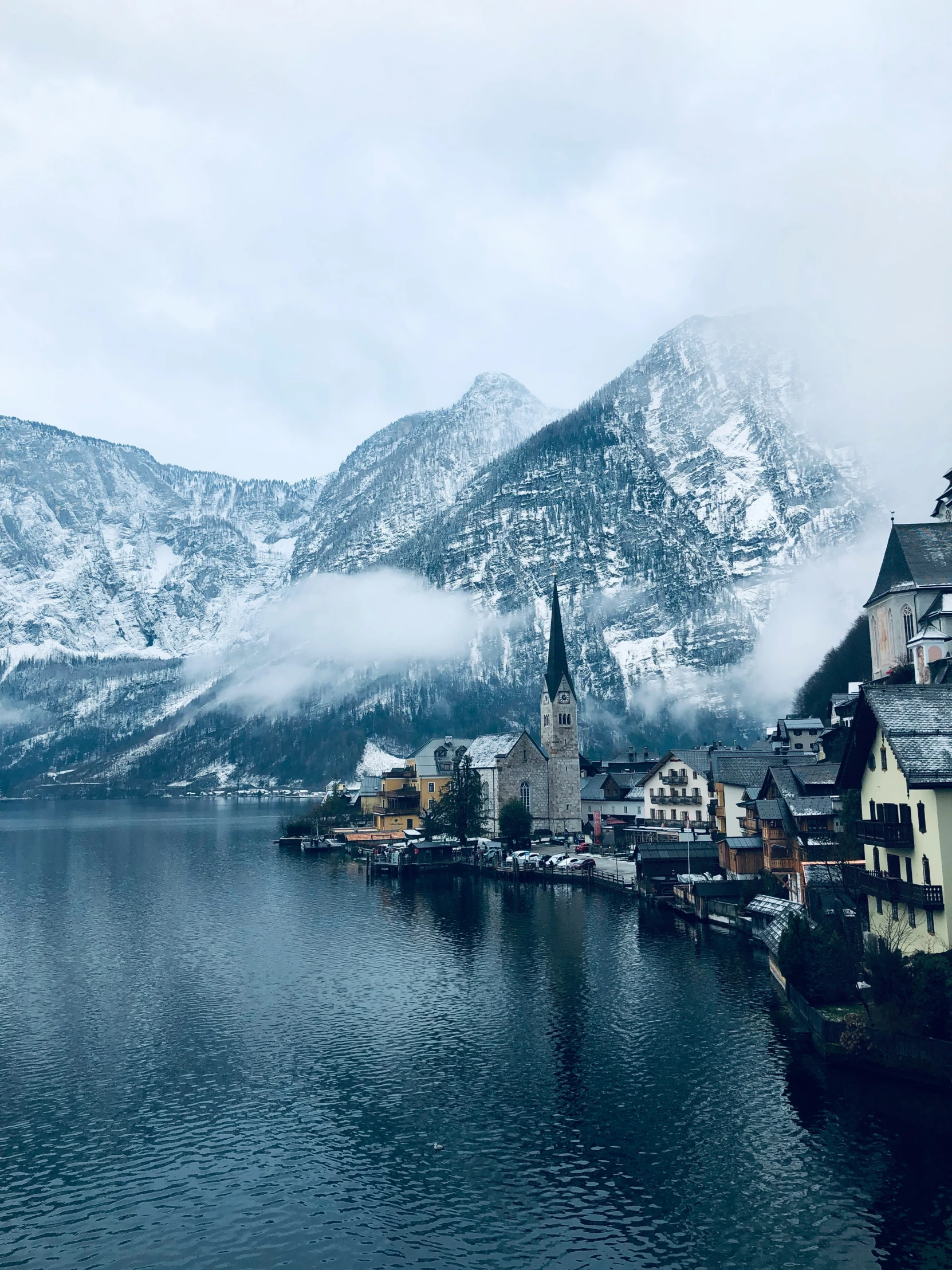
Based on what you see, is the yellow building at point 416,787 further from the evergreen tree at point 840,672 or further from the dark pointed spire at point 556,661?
the evergreen tree at point 840,672

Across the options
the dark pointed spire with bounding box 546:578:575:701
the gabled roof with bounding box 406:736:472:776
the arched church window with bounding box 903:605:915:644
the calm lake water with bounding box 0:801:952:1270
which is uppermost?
the dark pointed spire with bounding box 546:578:575:701

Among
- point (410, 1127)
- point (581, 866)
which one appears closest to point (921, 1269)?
point (410, 1127)

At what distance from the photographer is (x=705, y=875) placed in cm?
10000

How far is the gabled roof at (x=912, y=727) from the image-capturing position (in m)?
45.7

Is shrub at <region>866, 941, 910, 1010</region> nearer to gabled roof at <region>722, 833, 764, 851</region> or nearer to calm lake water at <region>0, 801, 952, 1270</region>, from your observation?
calm lake water at <region>0, 801, 952, 1270</region>

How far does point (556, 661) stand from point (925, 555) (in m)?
96.7

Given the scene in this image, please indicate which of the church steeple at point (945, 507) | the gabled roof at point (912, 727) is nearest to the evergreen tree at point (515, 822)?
the church steeple at point (945, 507)

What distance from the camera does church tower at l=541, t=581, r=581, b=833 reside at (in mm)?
161250

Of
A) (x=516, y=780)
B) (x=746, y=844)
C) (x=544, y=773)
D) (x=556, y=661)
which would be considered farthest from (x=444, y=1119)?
(x=556, y=661)

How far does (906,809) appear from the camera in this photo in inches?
1901

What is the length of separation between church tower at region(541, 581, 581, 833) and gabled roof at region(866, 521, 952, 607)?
85784 mm

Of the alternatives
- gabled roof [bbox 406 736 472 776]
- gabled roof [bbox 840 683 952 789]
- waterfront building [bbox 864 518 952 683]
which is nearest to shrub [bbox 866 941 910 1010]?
gabled roof [bbox 840 683 952 789]

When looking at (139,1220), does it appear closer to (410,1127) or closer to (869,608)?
(410,1127)

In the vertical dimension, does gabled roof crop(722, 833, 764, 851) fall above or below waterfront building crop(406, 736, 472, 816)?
below
